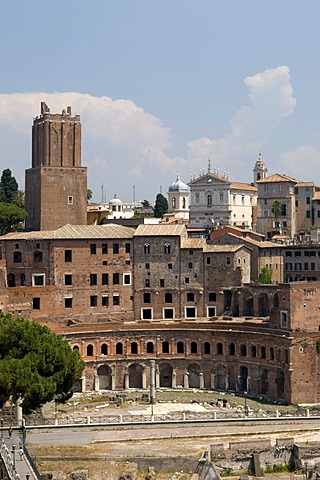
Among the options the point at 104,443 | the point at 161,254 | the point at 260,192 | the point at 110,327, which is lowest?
the point at 104,443

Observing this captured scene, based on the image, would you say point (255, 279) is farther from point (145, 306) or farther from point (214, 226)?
point (214, 226)

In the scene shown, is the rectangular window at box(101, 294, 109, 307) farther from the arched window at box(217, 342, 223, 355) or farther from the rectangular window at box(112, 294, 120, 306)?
the arched window at box(217, 342, 223, 355)

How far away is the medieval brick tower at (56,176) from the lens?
242 feet

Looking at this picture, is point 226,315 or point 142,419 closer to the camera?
point 142,419

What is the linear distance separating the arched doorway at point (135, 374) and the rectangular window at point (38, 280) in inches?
323

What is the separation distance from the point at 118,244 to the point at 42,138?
38.0 ft

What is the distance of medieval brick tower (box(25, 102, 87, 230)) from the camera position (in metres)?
73.7

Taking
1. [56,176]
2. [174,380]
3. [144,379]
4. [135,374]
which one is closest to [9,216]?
[56,176]

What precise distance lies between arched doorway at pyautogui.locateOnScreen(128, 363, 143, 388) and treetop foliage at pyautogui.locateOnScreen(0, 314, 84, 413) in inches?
578

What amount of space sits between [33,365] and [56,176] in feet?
93.4

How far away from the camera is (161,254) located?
228 feet

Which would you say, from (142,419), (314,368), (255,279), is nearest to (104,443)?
(142,419)

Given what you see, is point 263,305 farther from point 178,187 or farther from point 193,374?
point 178,187

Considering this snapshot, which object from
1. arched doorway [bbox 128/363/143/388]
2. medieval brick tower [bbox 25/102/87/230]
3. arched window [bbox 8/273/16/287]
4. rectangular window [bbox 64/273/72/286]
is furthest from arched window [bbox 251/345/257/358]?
medieval brick tower [bbox 25/102/87/230]
